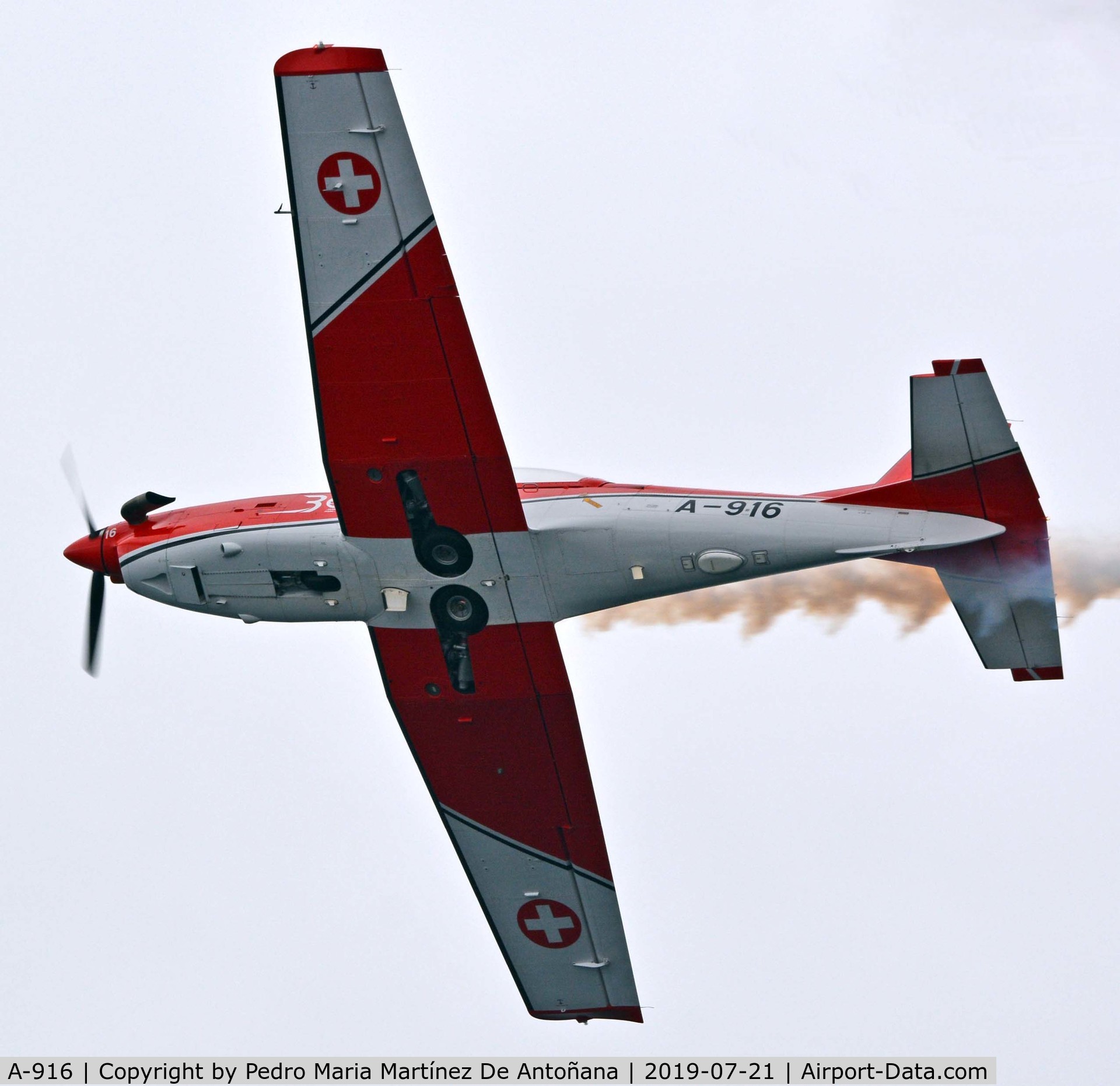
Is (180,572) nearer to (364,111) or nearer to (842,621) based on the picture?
(364,111)

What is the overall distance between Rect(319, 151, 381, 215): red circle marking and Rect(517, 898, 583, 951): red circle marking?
9303 millimetres

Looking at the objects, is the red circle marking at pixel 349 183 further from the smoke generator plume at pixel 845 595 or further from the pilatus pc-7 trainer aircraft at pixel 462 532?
the smoke generator plume at pixel 845 595

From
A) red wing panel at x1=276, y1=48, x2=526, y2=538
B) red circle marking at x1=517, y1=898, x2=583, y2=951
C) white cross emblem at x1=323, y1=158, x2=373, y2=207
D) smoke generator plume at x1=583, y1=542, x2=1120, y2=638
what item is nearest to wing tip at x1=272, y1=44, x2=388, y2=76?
red wing panel at x1=276, y1=48, x2=526, y2=538

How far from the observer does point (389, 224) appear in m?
19.7

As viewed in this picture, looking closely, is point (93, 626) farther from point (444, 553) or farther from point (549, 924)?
point (549, 924)

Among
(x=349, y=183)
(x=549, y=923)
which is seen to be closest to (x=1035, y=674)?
(x=549, y=923)

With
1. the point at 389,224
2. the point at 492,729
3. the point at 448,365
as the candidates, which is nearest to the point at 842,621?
the point at 492,729

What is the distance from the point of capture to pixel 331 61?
62.7 ft

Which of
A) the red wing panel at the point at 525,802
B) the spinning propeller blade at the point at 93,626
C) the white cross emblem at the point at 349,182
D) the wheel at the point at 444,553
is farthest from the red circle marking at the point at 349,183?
the spinning propeller blade at the point at 93,626

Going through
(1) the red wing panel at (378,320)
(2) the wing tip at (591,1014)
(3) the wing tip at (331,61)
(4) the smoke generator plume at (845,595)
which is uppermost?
(3) the wing tip at (331,61)

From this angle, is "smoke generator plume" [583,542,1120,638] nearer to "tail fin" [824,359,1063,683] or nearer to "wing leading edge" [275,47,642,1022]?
"tail fin" [824,359,1063,683]

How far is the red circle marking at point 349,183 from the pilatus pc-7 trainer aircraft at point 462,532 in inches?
0.8

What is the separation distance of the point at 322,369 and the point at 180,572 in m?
3.50

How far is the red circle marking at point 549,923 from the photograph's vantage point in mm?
24359
